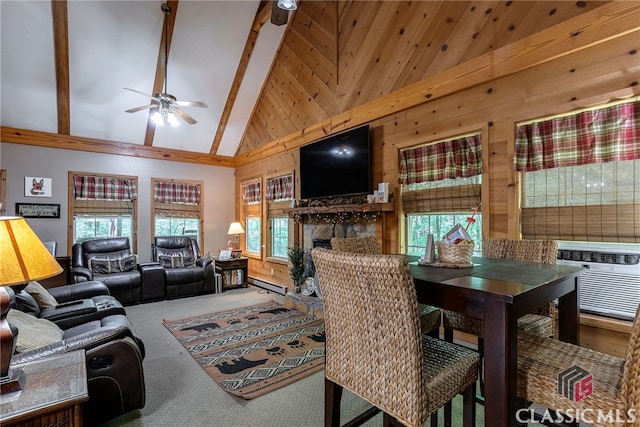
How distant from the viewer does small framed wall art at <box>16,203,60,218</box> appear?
5.14m

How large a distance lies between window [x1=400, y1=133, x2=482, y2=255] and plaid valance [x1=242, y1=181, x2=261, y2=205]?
3.67m

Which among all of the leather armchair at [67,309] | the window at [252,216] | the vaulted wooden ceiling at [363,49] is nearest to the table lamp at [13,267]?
→ the leather armchair at [67,309]

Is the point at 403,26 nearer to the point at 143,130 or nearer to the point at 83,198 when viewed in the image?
the point at 143,130

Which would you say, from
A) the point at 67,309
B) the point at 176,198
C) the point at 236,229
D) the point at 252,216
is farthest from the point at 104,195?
the point at 67,309

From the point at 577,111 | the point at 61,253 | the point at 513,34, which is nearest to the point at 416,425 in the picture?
the point at 577,111

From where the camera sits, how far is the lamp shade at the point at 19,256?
4.13 feet

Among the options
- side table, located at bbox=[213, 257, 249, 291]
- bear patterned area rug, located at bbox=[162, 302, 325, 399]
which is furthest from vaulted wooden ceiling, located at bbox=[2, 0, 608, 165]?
bear patterned area rug, located at bbox=[162, 302, 325, 399]

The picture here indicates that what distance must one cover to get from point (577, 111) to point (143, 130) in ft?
21.6

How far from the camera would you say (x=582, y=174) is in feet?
7.94

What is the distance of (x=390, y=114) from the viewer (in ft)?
12.4

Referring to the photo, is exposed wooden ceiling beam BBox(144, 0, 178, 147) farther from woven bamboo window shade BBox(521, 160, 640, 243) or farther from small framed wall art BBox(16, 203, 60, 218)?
woven bamboo window shade BBox(521, 160, 640, 243)

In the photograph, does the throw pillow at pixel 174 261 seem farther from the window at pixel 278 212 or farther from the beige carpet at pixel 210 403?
the beige carpet at pixel 210 403

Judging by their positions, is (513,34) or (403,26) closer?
(513,34)
